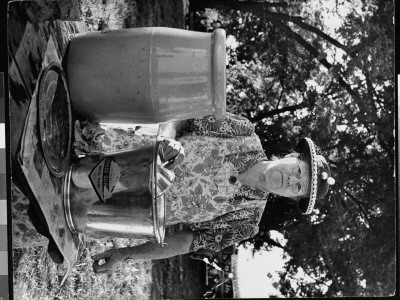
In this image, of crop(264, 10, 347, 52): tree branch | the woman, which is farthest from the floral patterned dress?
crop(264, 10, 347, 52): tree branch

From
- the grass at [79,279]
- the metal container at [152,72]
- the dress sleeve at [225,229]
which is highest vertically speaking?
the metal container at [152,72]

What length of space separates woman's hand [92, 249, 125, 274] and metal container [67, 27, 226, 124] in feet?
1.41

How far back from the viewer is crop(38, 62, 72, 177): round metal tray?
1.51 meters

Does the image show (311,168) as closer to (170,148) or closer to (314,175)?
(314,175)

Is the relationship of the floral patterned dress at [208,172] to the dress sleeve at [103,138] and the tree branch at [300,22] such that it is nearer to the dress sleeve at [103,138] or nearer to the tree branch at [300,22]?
the dress sleeve at [103,138]

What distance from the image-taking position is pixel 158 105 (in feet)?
4.96

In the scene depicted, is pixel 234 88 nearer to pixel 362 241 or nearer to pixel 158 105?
pixel 158 105

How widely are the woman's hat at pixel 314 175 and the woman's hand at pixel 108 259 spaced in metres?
0.55

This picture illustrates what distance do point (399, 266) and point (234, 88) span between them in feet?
2.76

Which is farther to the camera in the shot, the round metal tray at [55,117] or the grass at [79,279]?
the grass at [79,279]

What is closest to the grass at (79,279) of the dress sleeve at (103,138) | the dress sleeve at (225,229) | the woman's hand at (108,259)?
the woman's hand at (108,259)

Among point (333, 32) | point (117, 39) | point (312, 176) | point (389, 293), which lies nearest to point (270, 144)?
point (312, 176)

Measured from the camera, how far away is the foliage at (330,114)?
1.87 metres

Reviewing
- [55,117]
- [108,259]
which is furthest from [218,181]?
[55,117]
